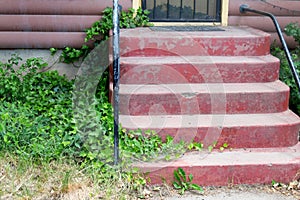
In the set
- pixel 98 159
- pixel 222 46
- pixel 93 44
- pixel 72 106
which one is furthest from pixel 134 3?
pixel 98 159

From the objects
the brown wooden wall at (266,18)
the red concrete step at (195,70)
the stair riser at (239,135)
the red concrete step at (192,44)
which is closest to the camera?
the stair riser at (239,135)

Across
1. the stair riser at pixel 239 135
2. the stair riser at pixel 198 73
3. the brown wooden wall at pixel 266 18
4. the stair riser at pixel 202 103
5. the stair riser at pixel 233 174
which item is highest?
the brown wooden wall at pixel 266 18

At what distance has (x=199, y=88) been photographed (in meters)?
4.21

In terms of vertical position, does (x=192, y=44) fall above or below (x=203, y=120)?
above

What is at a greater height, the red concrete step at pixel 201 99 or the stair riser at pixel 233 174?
the red concrete step at pixel 201 99

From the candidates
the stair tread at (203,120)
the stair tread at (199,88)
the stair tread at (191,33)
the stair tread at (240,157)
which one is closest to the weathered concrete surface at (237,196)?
the stair tread at (240,157)

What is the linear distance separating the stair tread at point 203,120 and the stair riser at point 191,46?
81cm

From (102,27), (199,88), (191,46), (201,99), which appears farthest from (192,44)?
(102,27)

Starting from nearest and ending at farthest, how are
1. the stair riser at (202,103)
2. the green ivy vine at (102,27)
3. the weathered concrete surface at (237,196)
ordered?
the weathered concrete surface at (237,196)
the stair riser at (202,103)
the green ivy vine at (102,27)

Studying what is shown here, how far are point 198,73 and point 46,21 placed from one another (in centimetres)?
204

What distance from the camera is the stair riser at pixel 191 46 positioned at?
4.57 meters

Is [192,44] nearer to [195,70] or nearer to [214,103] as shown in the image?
[195,70]

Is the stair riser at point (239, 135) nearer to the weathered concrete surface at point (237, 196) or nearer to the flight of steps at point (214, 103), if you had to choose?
the flight of steps at point (214, 103)

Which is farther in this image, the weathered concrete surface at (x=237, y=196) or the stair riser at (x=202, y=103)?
the stair riser at (x=202, y=103)
